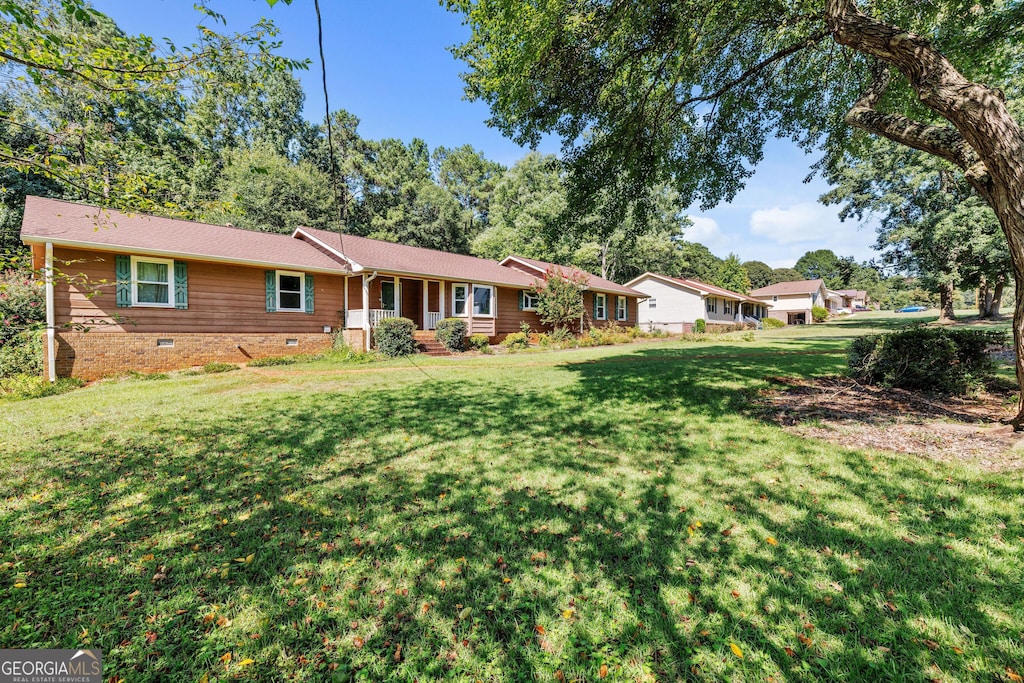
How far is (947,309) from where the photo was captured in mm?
30266

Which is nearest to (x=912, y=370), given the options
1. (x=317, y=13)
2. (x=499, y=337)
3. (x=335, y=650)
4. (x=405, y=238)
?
(x=335, y=650)

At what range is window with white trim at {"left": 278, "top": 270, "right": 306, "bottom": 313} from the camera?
1430 cm

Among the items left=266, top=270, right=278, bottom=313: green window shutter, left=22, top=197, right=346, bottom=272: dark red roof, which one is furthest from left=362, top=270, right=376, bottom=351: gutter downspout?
left=266, top=270, right=278, bottom=313: green window shutter

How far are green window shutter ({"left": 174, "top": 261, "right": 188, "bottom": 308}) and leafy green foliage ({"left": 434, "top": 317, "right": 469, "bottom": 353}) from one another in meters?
8.39

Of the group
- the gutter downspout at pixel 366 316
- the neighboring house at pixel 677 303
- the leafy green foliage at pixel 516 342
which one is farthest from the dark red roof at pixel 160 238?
the neighboring house at pixel 677 303

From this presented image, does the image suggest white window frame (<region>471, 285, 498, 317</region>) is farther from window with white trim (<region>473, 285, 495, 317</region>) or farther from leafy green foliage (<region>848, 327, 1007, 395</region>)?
leafy green foliage (<region>848, 327, 1007, 395</region>)

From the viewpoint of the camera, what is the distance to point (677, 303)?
34.0 meters

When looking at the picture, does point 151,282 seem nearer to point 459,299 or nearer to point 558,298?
point 459,299

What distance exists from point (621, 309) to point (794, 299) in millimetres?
35047

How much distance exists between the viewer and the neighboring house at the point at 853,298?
3187 inches

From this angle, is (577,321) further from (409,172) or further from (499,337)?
(409,172)

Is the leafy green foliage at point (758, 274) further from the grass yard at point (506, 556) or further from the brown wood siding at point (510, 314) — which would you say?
the grass yard at point (506, 556)

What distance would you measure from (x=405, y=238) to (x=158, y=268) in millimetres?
23489

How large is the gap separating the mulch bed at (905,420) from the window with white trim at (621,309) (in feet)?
69.1
